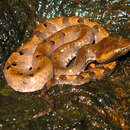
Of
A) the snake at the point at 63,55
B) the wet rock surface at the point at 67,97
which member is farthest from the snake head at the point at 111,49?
Result: the wet rock surface at the point at 67,97

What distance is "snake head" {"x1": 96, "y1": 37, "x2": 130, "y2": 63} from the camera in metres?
5.78

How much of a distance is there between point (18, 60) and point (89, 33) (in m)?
2.25

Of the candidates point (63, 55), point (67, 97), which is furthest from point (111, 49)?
point (67, 97)

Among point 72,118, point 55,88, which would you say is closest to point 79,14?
point 55,88

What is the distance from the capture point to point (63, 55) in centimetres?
671

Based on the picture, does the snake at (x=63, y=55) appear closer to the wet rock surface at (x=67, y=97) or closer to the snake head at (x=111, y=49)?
the snake head at (x=111, y=49)

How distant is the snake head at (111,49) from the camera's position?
5781 mm

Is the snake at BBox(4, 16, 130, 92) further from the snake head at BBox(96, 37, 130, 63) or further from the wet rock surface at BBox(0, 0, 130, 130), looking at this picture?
the wet rock surface at BBox(0, 0, 130, 130)

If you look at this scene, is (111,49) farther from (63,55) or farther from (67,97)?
(67,97)

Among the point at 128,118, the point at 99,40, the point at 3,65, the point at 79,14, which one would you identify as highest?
the point at 79,14

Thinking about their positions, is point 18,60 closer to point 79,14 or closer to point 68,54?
point 68,54

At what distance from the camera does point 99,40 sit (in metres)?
7.03

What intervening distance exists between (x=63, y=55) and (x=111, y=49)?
1519 mm

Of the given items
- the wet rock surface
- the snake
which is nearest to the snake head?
the snake
